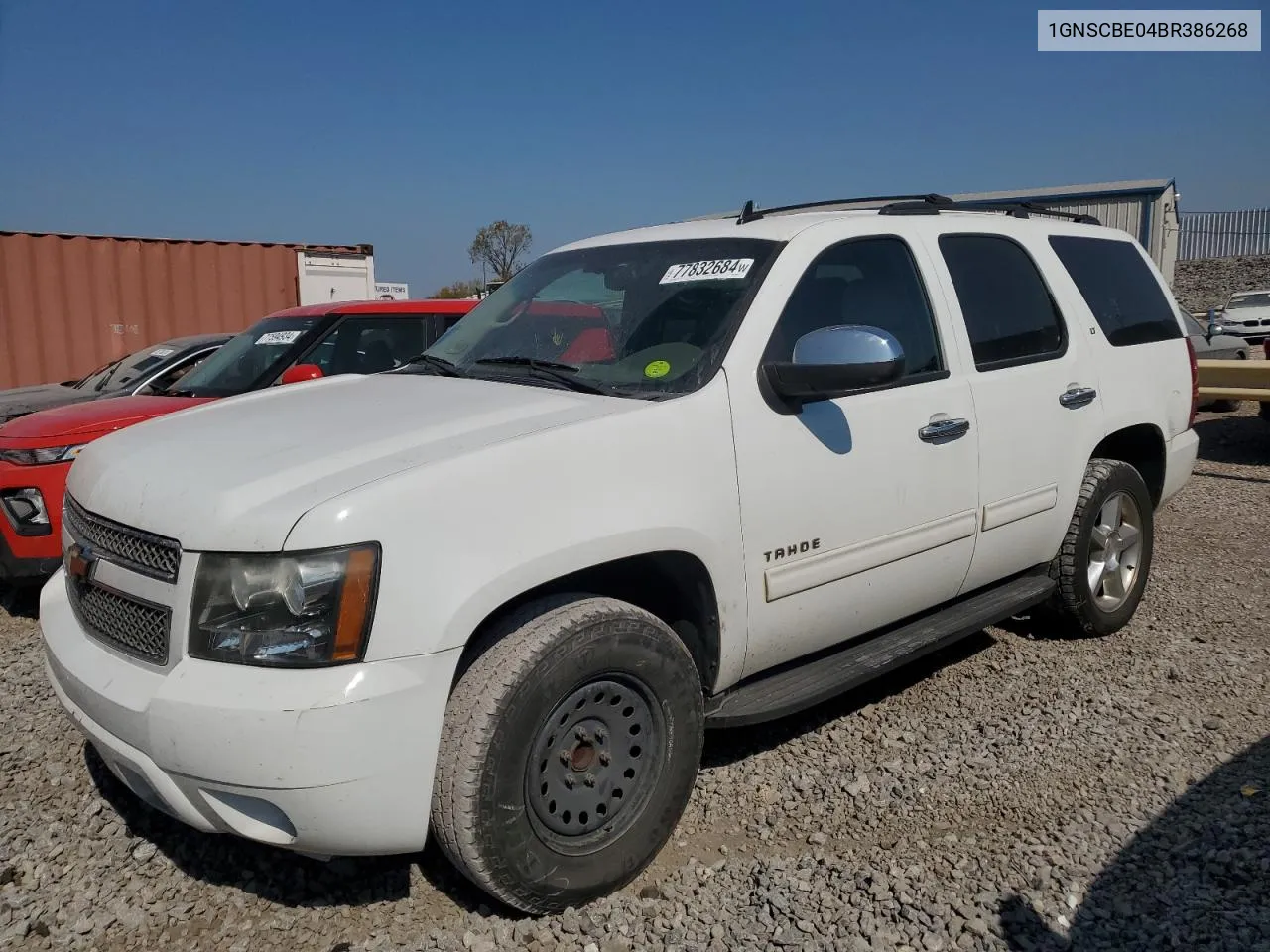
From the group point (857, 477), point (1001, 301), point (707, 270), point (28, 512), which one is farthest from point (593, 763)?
point (28, 512)

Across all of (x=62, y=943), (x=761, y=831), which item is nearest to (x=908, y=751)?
(x=761, y=831)

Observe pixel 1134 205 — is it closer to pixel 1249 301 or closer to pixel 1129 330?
pixel 1249 301

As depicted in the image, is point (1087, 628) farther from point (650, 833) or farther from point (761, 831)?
point (650, 833)

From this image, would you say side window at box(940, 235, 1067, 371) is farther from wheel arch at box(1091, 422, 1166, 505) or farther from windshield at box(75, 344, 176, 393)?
windshield at box(75, 344, 176, 393)

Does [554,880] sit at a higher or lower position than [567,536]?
lower

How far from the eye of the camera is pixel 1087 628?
441 centimetres

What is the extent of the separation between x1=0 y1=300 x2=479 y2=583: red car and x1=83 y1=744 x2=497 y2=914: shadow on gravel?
97.8 inches

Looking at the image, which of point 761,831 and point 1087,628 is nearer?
point 761,831

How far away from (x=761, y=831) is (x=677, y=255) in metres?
1.96

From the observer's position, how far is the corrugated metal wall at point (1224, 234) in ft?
86.6

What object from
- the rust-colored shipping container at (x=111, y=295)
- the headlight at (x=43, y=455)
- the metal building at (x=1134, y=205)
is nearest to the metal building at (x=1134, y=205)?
the metal building at (x=1134, y=205)

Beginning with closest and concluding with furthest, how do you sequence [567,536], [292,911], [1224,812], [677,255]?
[567,536] < [292,911] < [1224,812] < [677,255]

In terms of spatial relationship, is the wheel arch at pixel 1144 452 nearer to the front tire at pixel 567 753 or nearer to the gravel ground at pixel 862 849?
the gravel ground at pixel 862 849

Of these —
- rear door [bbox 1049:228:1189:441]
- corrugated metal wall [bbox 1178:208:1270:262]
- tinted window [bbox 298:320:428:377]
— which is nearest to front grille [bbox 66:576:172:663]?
tinted window [bbox 298:320:428:377]
